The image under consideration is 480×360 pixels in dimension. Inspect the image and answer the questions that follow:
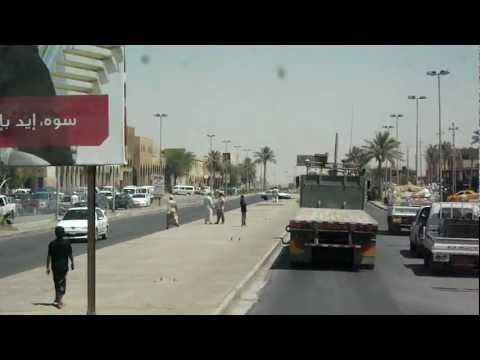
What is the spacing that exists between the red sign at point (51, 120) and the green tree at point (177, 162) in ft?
349

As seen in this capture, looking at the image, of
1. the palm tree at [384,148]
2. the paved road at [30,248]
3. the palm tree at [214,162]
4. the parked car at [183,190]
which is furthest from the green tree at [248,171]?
the paved road at [30,248]

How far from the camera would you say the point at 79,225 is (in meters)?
29.6

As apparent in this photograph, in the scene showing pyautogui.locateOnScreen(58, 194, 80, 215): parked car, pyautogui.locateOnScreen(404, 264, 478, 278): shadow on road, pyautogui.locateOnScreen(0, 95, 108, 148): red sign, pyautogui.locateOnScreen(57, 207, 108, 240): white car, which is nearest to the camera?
pyautogui.locateOnScreen(0, 95, 108, 148): red sign

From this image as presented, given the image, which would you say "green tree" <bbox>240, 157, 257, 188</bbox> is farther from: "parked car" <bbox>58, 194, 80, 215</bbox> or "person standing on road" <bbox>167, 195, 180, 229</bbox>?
"person standing on road" <bbox>167, 195, 180, 229</bbox>

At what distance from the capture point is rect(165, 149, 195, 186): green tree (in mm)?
117688

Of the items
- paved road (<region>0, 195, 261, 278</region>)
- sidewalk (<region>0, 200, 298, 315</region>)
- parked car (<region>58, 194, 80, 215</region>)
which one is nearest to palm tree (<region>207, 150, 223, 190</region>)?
parked car (<region>58, 194, 80, 215</region>)

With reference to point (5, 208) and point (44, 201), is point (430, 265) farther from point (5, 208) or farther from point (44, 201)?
point (44, 201)

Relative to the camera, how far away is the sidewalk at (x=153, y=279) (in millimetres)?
12688

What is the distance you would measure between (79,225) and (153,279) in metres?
14.0

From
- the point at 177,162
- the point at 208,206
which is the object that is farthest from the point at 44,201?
the point at 177,162

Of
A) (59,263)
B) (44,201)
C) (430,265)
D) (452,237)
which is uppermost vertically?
(452,237)

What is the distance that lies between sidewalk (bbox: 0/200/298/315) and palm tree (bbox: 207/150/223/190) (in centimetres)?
9264

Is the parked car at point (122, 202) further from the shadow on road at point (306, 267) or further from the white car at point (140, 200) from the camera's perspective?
the shadow on road at point (306, 267)
